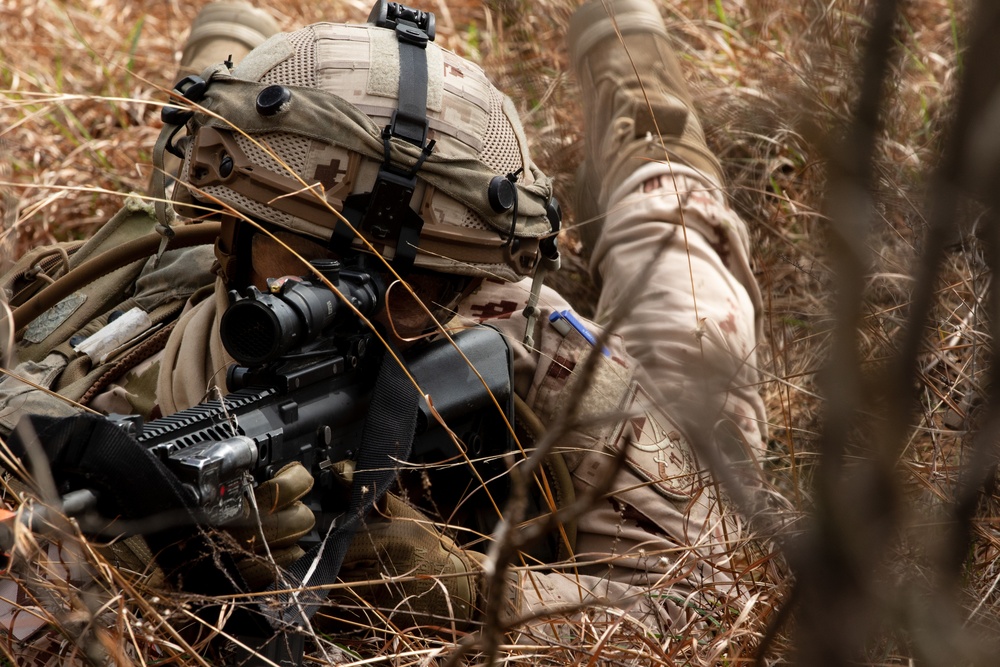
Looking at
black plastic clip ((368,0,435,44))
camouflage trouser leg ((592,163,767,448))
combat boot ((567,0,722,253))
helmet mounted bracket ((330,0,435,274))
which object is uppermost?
black plastic clip ((368,0,435,44))

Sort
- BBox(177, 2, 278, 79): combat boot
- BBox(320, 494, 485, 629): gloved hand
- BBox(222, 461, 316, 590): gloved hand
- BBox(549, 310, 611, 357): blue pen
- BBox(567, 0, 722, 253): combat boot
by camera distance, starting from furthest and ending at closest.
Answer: BBox(177, 2, 278, 79): combat boot → BBox(567, 0, 722, 253): combat boot → BBox(549, 310, 611, 357): blue pen → BBox(320, 494, 485, 629): gloved hand → BBox(222, 461, 316, 590): gloved hand

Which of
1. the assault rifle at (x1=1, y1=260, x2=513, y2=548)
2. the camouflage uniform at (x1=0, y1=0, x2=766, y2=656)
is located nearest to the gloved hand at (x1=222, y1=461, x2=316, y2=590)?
the assault rifle at (x1=1, y1=260, x2=513, y2=548)

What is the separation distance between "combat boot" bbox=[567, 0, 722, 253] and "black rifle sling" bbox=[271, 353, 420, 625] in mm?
1815

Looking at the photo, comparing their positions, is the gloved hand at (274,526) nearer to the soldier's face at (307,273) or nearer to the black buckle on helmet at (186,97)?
the soldier's face at (307,273)

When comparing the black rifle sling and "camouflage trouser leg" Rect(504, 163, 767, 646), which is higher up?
the black rifle sling

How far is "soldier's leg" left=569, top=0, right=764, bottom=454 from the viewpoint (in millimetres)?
2936

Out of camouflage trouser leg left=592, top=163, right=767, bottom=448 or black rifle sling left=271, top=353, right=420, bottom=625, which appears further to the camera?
camouflage trouser leg left=592, top=163, right=767, bottom=448


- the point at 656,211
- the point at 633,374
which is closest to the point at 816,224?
the point at 633,374

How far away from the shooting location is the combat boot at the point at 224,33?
4.19 m

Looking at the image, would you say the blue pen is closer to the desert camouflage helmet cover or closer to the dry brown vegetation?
the desert camouflage helmet cover

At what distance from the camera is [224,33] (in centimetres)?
422

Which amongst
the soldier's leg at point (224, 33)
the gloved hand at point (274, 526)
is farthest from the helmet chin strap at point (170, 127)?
the soldier's leg at point (224, 33)

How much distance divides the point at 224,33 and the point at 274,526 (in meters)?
3.04

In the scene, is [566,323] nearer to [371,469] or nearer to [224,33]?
[371,469]
